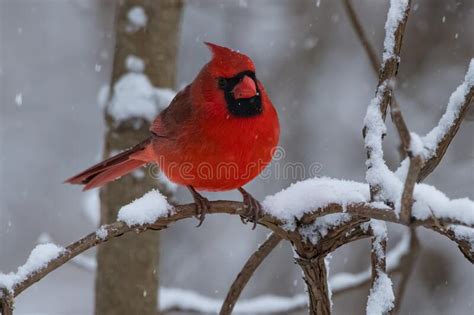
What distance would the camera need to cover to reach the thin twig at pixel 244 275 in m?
1.75

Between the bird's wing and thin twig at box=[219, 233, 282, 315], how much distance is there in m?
0.74

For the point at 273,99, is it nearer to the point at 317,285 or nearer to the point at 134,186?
the point at 134,186

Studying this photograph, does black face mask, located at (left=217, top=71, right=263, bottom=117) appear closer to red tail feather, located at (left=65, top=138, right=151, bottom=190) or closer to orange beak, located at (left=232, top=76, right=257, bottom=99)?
orange beak, located at (left=232, top=76, right=257, bottom=99)

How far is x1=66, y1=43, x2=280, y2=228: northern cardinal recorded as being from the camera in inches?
88.3

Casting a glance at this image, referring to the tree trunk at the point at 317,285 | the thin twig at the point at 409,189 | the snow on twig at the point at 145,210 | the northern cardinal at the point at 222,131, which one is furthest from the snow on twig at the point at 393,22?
the northern cardinal at the point at 222,131

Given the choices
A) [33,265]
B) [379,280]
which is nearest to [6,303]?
[33,265]

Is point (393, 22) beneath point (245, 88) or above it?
above

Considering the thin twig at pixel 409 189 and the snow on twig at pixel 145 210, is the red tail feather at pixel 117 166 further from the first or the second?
the thin twig at pixel 409 189

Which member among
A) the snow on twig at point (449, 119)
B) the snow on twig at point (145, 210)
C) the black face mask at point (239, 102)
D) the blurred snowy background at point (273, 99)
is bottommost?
the blurred snowy background at point (273, 99)

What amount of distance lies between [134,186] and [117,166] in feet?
0.39

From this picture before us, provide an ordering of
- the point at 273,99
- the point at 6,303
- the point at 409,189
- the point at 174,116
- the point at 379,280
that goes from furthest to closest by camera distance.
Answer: the point at 273,99 < the point at 174,116 < the point at 379,280 < the point at 6,303 < the point at 409,189

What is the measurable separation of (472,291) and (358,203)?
318 centimetres

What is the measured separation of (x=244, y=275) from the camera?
5.79 feet

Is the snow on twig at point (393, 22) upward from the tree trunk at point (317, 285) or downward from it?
upward
